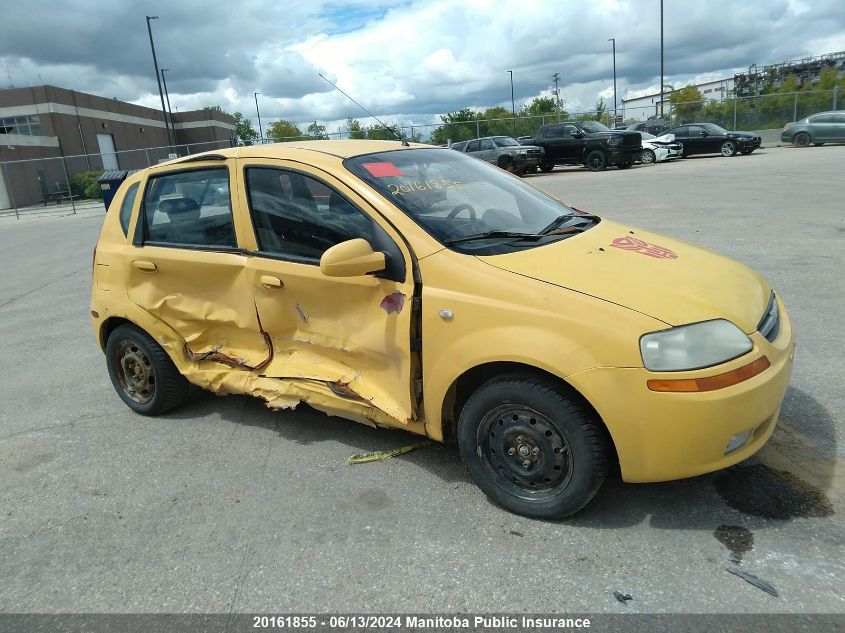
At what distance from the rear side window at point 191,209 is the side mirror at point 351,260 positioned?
1030 millimetres

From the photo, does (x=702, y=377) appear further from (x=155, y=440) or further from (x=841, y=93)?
(x=841, y=93)

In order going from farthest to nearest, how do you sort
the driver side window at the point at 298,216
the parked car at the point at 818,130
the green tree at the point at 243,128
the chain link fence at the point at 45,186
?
the green tree at the point at 243,128
the chain link fence at the point at 45,186
the parked car at the point at 818,130
the driver side window at the point at 298,216

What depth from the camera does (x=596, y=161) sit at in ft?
78.8

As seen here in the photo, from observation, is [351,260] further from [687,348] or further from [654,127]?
[654,127]

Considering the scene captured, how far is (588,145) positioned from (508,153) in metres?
3.15

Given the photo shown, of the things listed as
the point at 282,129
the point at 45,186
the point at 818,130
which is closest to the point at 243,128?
the point at 282,129

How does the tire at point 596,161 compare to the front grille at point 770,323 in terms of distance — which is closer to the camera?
the front grille at point 770,323

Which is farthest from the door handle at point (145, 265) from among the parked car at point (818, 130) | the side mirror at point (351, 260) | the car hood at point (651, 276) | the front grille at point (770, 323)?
the parked car at point (818, 130)

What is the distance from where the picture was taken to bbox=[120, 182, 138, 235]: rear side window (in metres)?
4.25

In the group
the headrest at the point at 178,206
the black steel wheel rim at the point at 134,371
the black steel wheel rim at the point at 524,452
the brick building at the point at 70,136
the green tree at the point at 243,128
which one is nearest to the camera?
the black steel wheel rim at the point at 524,452

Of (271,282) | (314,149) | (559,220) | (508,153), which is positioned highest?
(314,149)

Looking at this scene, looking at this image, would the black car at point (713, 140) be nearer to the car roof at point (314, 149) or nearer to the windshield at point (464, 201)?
the windshield at point (464, 201)

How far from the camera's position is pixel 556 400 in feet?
8.59

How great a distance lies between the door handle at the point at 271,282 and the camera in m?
3.46
